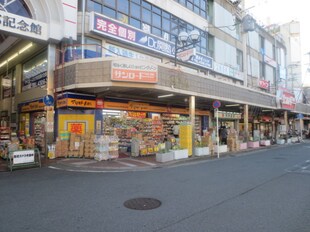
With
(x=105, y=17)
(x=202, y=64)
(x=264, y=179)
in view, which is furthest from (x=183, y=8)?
(x=264, y=179)

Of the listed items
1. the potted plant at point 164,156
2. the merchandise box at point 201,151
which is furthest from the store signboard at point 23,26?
the merchandise box at point 201,151

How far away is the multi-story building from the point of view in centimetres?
1384

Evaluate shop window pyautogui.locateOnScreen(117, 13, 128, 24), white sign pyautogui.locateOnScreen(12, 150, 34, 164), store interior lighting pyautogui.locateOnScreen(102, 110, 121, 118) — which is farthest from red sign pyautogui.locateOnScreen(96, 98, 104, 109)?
shop window pyautogui.locateOnScreen(117, 13, 128, 24)

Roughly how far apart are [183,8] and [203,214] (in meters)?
20.6

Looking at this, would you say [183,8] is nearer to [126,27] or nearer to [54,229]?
[126,27]

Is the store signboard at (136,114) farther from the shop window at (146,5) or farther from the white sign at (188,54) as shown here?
the shop window at (146,5)

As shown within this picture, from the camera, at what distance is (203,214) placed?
541 centimetres

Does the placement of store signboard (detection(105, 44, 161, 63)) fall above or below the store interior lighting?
above

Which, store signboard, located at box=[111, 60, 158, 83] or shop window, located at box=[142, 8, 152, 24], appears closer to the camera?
store signboard, located at box=[111, 60, 158, 83]

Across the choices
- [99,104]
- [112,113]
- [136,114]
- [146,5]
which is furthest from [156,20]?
[99,104]

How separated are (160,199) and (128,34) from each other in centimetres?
1292

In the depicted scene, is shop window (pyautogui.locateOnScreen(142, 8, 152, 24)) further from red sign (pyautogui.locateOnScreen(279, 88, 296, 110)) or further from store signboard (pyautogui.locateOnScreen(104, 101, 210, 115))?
red sign (pyautogui.locateOnScreen(279, 88, 296, 110))

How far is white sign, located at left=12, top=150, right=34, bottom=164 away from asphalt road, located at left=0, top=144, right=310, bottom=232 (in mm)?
1134

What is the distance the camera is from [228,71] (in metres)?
26.7
